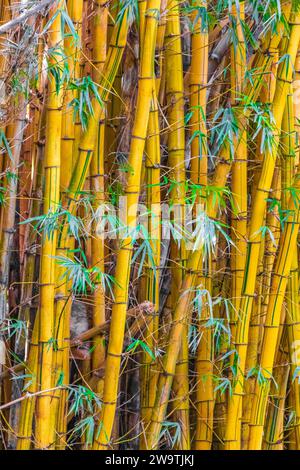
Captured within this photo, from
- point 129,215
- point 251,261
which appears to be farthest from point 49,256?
point 251,261

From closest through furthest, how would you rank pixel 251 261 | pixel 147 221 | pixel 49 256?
1. pixel 49 256
2. pixel 147 221
3. pixel 251 261

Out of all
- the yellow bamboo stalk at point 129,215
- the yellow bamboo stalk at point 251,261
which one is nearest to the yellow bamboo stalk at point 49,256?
the yellow bamboo stalk at point 129,215

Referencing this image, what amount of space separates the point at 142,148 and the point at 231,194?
0.37m

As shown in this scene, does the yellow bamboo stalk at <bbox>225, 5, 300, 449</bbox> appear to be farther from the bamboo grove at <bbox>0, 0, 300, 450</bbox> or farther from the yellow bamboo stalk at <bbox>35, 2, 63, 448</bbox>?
the yellow bamboo stalk at <bbox>35, 2, 63, 448</bbox>

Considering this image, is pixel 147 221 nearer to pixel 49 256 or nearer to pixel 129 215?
pixel 129 215

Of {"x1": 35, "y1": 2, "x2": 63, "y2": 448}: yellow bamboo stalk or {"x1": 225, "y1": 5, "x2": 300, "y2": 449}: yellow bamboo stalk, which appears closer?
{"x1": 35, "y1": 2, "x2": 63, "y2": 448}: yellow bamboo stalk

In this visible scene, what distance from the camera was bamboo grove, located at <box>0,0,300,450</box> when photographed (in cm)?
185

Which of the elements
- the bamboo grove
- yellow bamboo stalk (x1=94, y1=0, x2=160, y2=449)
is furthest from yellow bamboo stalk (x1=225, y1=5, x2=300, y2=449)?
yellow bamboo stalk (x1=94, y1=0, x2=160, y2=449)

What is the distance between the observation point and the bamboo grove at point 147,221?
6.07 feet

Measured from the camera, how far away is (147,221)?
6.39 feet

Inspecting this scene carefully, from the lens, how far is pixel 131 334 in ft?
6.52
